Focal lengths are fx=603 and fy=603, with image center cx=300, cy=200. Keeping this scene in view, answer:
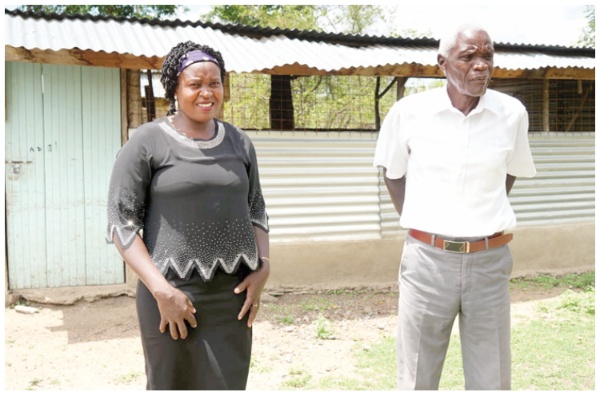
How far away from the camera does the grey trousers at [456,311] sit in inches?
97.0

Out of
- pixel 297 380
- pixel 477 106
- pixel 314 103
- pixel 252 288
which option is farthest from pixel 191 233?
pixel 314 103

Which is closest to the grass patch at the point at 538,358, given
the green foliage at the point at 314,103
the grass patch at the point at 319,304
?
the grass patch at the point at 319,304

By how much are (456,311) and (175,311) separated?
1.16 m

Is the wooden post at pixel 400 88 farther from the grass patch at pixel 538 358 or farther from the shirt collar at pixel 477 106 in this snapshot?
the shirt collar at pixel 477 106

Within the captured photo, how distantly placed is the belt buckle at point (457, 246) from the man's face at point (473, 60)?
61 centimetres

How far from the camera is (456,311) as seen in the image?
8.27ft

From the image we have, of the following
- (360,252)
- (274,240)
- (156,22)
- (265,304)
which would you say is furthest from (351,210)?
(156,22)

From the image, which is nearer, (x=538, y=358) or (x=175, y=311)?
(x=175, y=311)

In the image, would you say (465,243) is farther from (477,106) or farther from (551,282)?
(551,282)

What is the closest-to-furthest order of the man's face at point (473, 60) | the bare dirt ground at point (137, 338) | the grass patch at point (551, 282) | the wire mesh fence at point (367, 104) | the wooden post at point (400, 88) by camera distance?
the man's face at point (473, 60), the bare dirt ground at point (137, 338), the wooden post at point (400, 88), the grass patch at point (551, 282), the wire mesh fence at point (367, 104)

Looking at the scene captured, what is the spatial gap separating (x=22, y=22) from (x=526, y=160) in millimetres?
4791

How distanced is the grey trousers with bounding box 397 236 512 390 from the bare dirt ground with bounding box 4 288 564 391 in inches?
68.4

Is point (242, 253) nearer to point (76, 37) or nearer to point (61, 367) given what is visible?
point (61, 367)

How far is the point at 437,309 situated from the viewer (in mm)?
2486
